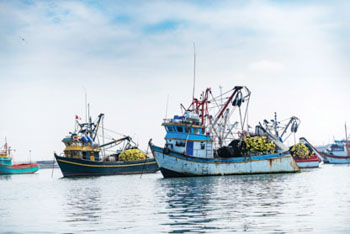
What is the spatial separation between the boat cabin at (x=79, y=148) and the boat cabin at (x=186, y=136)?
27.8 meters

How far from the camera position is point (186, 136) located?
207 feet

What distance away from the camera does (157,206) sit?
26.8m

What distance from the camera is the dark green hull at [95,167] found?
83.9 metres

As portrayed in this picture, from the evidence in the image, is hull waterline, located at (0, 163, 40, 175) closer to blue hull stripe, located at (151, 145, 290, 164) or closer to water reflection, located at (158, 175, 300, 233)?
blue hull stripe, located at (151, 145, 290, 164)

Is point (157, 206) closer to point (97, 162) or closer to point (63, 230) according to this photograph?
point (63, 230)

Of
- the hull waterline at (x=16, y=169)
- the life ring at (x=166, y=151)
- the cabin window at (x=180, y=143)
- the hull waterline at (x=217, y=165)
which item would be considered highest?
the cabin window at (x=180, y=143)

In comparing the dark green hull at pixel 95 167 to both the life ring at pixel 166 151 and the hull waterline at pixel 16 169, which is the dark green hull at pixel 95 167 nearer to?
the life ring at pixel 166 151

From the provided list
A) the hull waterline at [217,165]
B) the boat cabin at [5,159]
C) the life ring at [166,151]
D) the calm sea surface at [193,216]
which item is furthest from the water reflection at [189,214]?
the boat cabin at [5,159]

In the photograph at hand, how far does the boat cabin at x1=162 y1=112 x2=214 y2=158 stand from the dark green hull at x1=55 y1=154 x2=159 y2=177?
66.8ft

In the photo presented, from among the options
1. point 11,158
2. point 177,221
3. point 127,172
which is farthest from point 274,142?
point 11,158

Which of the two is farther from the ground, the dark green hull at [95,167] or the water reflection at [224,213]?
the dark green hull at [95,167]

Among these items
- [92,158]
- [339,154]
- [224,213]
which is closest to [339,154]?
[339,154]

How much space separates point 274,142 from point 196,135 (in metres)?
16.8

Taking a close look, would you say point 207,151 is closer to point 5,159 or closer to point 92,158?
point 92,158
